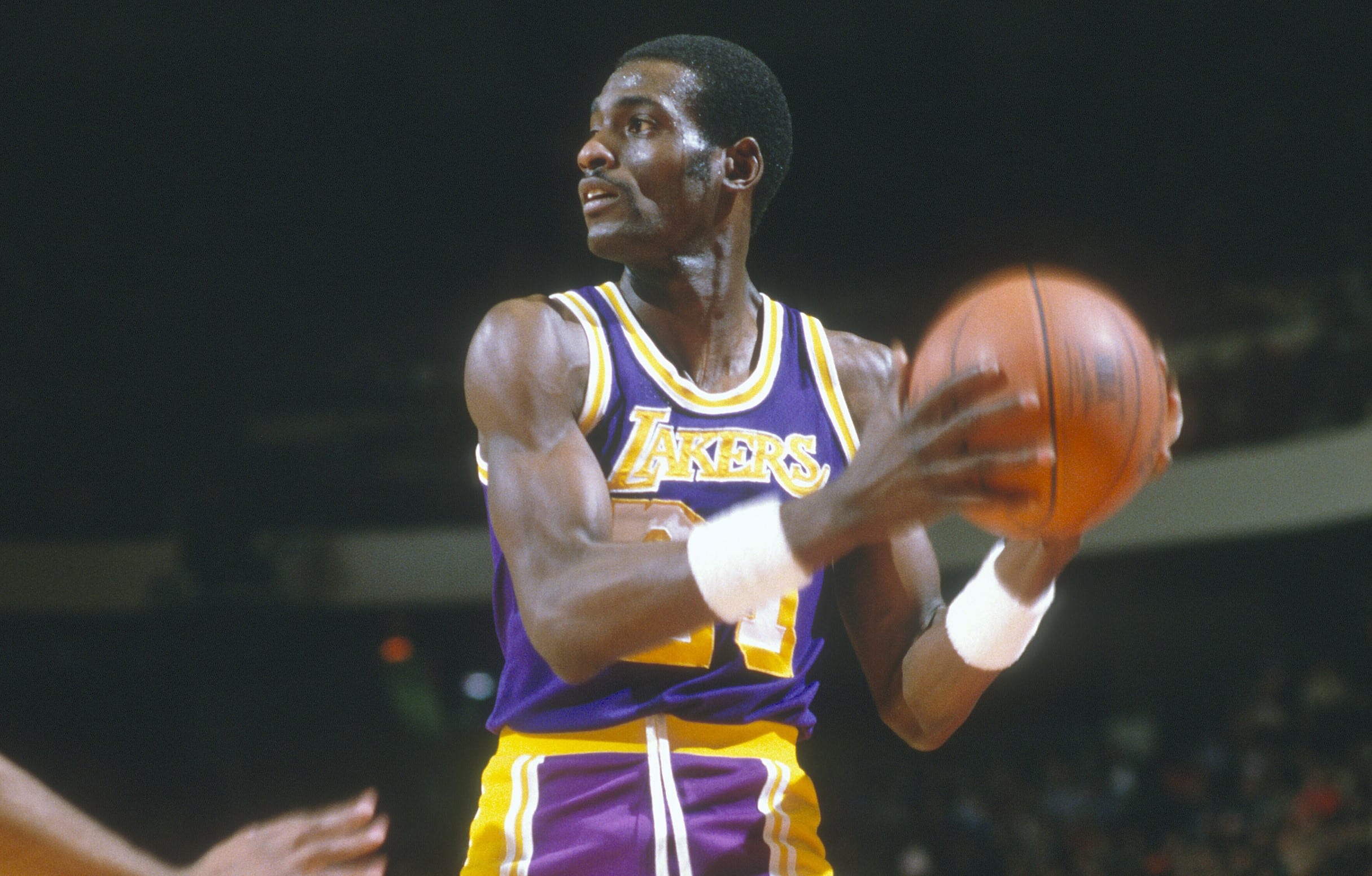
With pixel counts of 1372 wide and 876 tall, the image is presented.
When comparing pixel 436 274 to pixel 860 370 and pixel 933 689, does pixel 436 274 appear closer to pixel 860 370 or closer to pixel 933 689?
pixel 860 370

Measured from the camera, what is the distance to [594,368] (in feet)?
7.81

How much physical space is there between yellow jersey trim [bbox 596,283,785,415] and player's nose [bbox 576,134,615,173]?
23cm

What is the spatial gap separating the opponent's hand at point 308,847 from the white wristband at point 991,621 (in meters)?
1.03

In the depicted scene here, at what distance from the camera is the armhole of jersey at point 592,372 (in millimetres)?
2346

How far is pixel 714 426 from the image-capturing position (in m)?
2.40

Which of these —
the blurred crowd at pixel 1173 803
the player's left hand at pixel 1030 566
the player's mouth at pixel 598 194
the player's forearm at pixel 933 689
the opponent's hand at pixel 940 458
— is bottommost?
the blurred crowd at pixel 1173 803

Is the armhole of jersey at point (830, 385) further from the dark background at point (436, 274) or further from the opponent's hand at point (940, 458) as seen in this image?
the dark background at point (436, 274)

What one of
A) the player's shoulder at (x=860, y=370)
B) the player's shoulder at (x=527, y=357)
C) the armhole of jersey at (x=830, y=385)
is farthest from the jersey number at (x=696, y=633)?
the player's shoulder at (x=860, y=370)

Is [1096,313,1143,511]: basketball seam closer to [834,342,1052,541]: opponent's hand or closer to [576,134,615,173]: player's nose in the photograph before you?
[834,342,1052,541]: opponent's hand

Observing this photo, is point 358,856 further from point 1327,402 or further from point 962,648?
point 1327,402

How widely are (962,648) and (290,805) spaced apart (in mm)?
12388

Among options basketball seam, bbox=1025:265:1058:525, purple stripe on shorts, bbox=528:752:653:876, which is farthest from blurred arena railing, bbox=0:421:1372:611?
basketball seam, bbox=1025:265:1058:525

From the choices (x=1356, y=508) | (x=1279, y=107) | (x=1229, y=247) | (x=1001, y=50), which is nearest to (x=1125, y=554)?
(x=1356, y=508)

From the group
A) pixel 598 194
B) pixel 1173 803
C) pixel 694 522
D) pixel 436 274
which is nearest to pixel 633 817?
pixel 694 522
